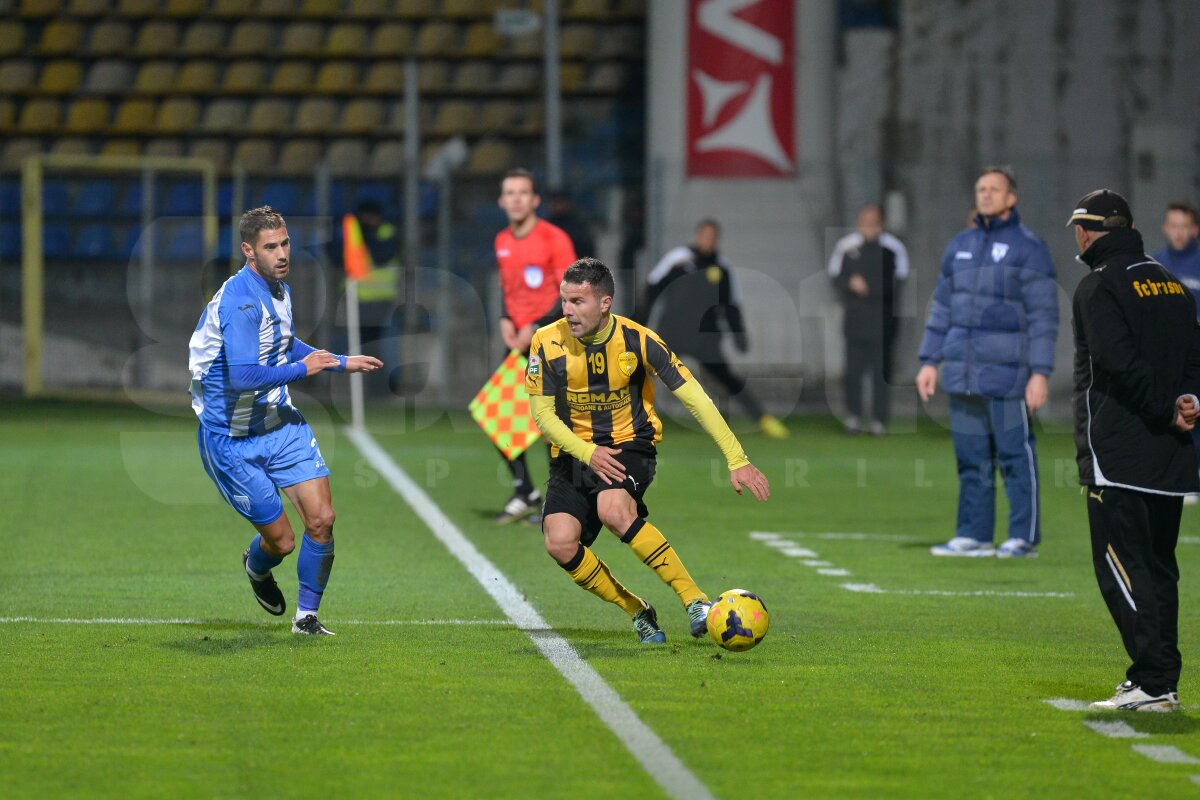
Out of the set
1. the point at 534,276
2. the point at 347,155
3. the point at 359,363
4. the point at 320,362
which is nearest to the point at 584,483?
the point at 359,363

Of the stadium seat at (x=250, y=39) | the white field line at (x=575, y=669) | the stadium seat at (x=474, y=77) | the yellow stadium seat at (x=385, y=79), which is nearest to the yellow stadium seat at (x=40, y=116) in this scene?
the stadium seat at (x=250, y=39)

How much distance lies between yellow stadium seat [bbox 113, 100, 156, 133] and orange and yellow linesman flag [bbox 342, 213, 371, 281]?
7.19m

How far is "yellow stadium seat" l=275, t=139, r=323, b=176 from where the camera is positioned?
24812mm

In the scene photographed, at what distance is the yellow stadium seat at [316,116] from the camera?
25.3 metres

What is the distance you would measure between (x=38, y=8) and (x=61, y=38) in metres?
0.57

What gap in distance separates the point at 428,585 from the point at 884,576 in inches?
93.1

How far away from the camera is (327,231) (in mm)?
22016

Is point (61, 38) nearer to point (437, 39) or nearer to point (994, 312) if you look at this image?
point (437, 39)

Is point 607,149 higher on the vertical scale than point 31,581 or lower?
higher

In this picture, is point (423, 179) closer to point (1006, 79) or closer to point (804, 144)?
point (804, 144)

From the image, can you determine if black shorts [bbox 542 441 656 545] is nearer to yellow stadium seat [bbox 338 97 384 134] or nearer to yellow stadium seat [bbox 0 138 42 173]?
yellow stadium seat [bbox 338 97 384 134]

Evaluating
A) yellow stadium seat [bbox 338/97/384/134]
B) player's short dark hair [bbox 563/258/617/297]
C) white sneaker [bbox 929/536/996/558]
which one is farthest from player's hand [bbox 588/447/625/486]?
yellow stadium seat [bbox 338/97/384/134]

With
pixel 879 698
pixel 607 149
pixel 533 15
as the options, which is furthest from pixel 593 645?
pixel 607 149

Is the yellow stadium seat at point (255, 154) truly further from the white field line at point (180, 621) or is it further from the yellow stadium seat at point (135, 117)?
the white field line at point (180, 621)
